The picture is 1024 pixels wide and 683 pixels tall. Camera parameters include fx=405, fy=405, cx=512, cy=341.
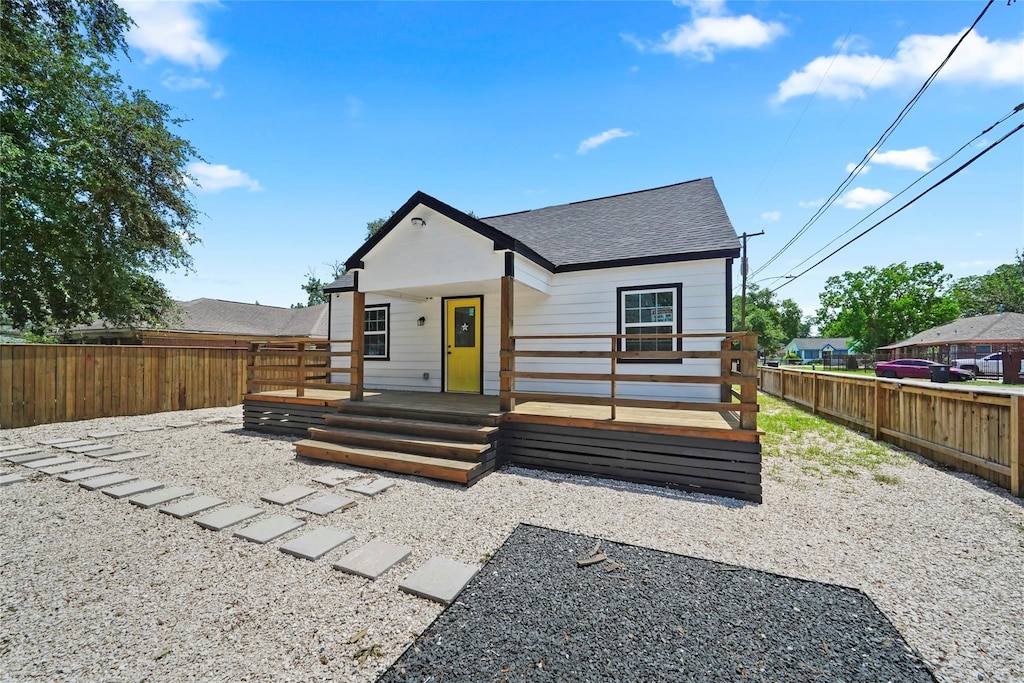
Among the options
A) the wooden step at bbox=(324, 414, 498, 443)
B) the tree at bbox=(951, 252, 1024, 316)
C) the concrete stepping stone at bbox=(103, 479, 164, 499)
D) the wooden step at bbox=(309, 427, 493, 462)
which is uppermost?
the tree at bbox=(951, 252, 1024, 316)

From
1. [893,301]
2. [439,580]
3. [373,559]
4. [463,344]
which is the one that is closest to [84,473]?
[373,559]

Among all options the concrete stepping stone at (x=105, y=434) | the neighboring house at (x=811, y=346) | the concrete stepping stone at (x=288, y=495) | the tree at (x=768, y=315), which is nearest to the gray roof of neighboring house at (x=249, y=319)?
the concrete stepping stone at (x=105, y=434)

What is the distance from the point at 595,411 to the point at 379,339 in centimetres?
568

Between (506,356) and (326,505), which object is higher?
(506,356)

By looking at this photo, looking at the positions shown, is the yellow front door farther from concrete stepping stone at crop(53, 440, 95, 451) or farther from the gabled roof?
concrete stepping stone at crop(53, 440, 95, 451)

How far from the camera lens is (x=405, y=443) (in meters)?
5.58

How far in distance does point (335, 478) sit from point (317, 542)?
1798mm

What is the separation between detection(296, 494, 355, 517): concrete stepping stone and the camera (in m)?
4.01

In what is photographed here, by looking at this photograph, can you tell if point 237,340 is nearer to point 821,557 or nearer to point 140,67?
point 140,67

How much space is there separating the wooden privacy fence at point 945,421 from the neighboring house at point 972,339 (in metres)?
30.1

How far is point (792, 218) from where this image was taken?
1652cm

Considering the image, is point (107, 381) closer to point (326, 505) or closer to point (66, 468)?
point (66, 468)

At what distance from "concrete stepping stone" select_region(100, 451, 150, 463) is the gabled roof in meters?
4.29

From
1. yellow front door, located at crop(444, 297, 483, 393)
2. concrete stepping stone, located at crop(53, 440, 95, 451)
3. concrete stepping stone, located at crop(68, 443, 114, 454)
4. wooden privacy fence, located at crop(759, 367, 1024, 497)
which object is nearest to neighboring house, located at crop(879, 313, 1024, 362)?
wooden privacy fence, located at crop(759, 367, 1024, 497)
